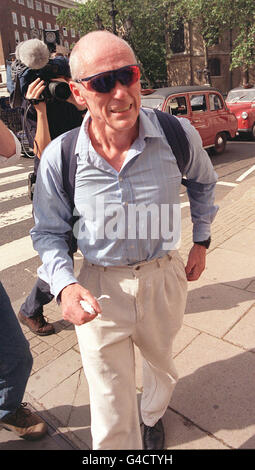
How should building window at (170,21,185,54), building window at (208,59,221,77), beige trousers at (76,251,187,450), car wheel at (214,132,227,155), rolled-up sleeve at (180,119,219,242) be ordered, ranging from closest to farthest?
beige trousers at (76,251,187,450)
rolled-up sleeve at (180,119,219,242)
car wheel at (214,132,227,155)
building window at (170,21,185,54)
building window at (208,59,221,77)

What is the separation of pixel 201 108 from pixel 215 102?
0.74m

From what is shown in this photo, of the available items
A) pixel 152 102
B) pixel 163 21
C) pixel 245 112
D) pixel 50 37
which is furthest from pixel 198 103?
pixel 163 21

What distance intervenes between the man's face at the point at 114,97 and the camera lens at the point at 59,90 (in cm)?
97

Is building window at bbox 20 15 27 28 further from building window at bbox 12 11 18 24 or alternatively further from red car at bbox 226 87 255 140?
red car at bbox 226 87 255 140

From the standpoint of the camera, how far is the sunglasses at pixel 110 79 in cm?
146

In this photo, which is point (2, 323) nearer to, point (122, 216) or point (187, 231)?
point (122, 216)

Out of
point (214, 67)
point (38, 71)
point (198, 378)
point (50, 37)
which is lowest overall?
point (198, 378)

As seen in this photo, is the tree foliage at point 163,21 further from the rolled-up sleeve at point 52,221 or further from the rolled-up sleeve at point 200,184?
the rolled-up sleeve at point 52,221

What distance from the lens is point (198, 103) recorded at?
9914 mm

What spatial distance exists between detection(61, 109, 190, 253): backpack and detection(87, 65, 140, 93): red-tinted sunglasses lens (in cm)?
23

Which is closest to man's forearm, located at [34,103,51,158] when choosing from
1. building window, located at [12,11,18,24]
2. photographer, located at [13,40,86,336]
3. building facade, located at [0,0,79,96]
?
photographer, located at [13,40,86,336]

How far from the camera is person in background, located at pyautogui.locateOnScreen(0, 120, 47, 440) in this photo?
77.0 inches

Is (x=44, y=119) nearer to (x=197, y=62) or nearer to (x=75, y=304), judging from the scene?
(x=75, y=304)
